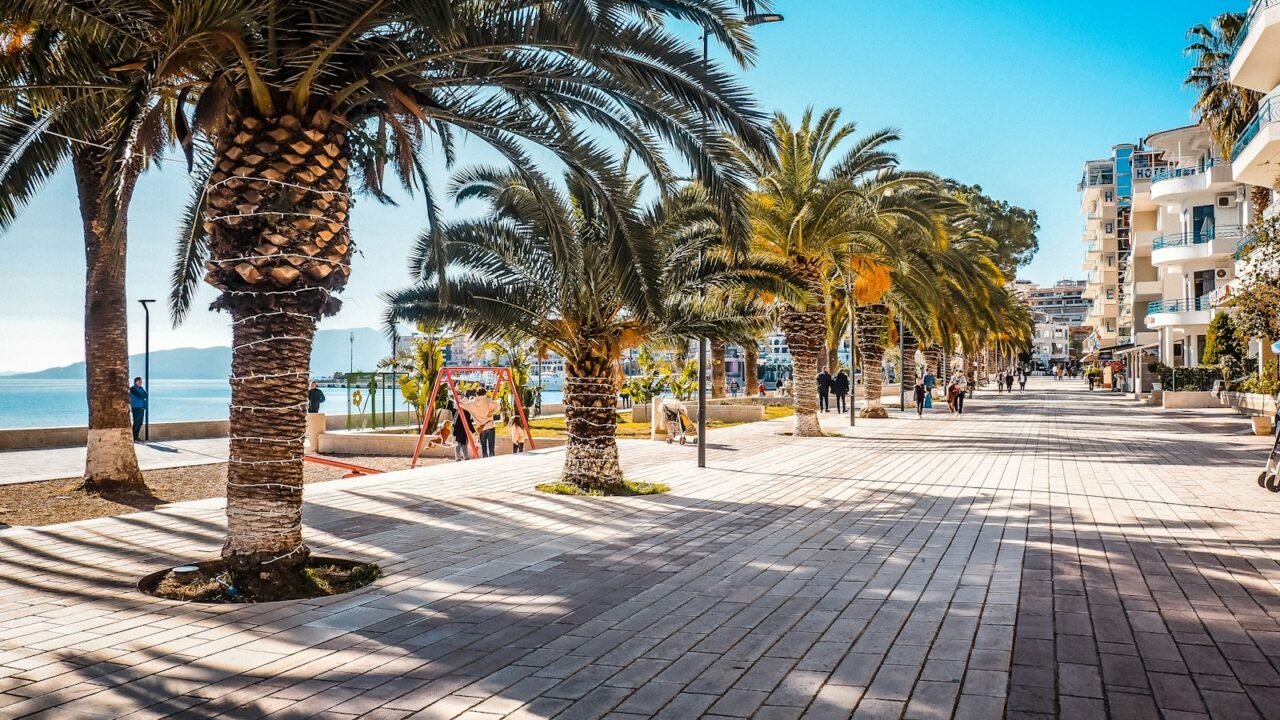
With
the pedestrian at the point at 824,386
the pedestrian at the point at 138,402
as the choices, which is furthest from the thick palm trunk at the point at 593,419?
the pedestrian at the point at 824,386

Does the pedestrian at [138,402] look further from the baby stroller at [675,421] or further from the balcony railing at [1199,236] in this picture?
the balcony railing at [1199,236]

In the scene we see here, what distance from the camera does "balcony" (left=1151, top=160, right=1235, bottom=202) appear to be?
39938 millimetres

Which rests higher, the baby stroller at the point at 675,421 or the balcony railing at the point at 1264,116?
the balcony railing at the point at 1264,116

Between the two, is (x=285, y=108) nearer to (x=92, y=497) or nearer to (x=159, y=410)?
(x=92, y=497)

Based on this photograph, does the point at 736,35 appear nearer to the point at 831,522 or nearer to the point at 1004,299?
the point at 831,522

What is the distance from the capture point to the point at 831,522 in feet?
31.6

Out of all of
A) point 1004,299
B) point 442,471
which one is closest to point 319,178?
point 442,471

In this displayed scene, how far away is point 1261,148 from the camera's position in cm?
2512

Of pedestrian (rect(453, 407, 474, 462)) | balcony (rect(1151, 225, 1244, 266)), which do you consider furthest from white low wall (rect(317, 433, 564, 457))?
balcony (rect(1151, 225, 1244, 266))

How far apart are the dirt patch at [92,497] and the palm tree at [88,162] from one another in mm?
459

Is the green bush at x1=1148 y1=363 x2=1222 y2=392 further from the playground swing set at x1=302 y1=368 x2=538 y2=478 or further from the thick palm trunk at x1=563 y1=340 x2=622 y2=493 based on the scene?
the thick palm trunk at x1=563 y1=340 x2=622 y2=493

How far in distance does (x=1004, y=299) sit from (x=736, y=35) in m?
27.1

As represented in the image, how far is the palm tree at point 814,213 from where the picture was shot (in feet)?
67.6

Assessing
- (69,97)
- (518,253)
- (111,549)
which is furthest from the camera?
(518,253)
